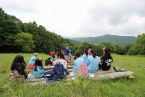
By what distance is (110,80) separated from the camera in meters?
11.0

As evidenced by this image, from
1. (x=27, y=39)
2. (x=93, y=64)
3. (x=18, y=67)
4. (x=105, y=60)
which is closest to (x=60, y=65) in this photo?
(x=18, y=67)

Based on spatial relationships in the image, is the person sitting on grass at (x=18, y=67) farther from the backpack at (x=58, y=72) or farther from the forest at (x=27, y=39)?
the forest at (x=27, y=39)

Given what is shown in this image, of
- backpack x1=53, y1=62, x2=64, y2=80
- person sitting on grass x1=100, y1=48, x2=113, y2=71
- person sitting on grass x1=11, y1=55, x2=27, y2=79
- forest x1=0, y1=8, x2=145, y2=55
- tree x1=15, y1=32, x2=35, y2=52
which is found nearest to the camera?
backpack x1=53, y1=62, x2=64, y2=80

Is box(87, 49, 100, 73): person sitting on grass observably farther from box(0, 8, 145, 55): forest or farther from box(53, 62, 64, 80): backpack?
box(0, 8, 145, 55): forest

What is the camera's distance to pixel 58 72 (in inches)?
414

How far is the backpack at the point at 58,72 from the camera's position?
34.3 ft

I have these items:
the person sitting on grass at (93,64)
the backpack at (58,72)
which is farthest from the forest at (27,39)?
the backpack at (58,72)

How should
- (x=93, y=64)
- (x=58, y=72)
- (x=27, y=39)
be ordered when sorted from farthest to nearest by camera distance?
(x=27, y=39) < (x=93, y=64) < (x=58, y=72)

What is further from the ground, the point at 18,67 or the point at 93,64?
the point at 18,67

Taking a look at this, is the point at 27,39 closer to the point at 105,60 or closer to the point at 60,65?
the point at 105,60

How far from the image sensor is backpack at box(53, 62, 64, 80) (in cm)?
1045

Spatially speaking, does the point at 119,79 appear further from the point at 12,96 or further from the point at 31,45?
the point at 31,45

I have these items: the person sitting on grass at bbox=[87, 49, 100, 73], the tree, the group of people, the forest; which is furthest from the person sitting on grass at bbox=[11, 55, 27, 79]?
the tree

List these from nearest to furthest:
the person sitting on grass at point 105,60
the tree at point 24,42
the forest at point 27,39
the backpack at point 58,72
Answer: the backpack at point 58,72 < the person sitting on grass at point 105,60 < the forest at point 27,39 < the tree at point 24,42
